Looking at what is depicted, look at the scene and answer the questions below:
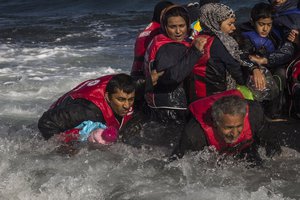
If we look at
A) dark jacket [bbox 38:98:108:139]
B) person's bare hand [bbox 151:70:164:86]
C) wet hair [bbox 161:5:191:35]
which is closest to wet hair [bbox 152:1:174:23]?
wet hair [bbox 161:5:191:35]

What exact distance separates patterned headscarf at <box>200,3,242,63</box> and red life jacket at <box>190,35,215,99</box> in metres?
0.13

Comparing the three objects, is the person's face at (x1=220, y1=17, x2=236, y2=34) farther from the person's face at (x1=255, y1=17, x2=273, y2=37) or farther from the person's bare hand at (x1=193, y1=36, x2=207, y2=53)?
the person's face at (x1=255, y1=17, x2=273, y2=37)

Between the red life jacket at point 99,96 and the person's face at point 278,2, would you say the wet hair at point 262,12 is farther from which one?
the red life jacket at point 99,96

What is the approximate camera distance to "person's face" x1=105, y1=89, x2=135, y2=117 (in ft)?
15.9

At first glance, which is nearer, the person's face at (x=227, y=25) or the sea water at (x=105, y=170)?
the sea water at (x=105, y=170)

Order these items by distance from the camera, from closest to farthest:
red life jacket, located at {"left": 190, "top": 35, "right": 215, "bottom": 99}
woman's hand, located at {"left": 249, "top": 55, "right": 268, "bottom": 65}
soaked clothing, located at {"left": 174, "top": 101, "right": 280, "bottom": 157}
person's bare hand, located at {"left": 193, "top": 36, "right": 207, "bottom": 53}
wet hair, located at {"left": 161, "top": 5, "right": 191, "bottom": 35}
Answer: soaked clothing, located at {"left": 174, "top": 101, "right": 280, "bottom": 157} → person's bare hand, located at {"left": 193, "top": 36, "right": 207, "bottom": 53} → red life jacket, located at {"left": 190, "top": 35, "right": 215, "bottom": 99} → wet hair, located at {"left": 161, "top": 5, "right": 191, "bottom": 35} → woman's hand, located at {"left": 249, "top": 55, "right": 268, "bottom": 65}

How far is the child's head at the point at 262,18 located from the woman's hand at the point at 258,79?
2.03 feet

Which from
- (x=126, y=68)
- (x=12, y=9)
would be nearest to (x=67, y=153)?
(x=126, y=68)

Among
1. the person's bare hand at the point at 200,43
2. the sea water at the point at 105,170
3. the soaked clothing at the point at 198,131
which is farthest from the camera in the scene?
the person's bare hand at the point at 200,43

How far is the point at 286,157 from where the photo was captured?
4855 millimetres

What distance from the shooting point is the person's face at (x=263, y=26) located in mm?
5238

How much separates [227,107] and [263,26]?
1536 mm

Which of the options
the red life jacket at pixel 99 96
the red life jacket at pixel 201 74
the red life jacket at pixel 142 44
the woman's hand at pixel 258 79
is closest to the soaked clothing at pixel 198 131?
the woman's hand at pixel 258 79

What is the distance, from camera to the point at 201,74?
4820mm
